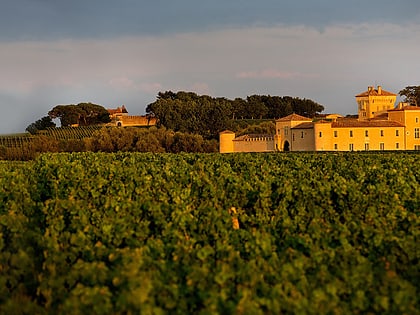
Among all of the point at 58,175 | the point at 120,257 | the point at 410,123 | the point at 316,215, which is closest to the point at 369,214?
the point at 316,215

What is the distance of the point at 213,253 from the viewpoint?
6535 millimetres

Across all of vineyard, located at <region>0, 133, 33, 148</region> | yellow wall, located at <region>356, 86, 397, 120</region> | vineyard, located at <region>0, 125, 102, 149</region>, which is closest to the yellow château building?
yellow wall, located at <region>356, 86, 397, 120</region>

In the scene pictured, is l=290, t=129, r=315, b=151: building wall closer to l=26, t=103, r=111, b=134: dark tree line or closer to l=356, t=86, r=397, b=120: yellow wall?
l=356, t=86, r=397, b=120: yellow wall

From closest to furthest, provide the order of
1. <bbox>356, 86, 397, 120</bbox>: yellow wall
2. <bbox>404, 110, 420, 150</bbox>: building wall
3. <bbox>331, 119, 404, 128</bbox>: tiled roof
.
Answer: <bbox>331, 119, 404, 128</bbox>: tiled roof, <bbox>404, 110, 420, 150</bbox>: building wall, <bbox>356, 86, 397, 120</bbox>: yellow wall

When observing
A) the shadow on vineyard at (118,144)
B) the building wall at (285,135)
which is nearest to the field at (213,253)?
the shadow on vineyard at (118,144)

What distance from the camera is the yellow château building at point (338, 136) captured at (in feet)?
199

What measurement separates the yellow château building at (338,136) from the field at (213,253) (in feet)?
162

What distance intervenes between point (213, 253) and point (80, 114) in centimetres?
9586

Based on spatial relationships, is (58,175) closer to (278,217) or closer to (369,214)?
(278,217)

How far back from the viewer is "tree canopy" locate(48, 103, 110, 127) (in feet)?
323

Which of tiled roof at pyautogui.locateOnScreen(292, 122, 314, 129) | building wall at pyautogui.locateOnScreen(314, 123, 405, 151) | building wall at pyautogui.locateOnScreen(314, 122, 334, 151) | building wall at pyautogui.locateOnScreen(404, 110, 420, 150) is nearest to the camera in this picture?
building wall at pyautogui.locateOnScreen(314, 122, 334, 151)

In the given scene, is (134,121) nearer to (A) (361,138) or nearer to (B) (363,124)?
(B) (363,124)

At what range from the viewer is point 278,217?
9438 mm

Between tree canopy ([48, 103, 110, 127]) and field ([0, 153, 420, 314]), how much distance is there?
290ft
